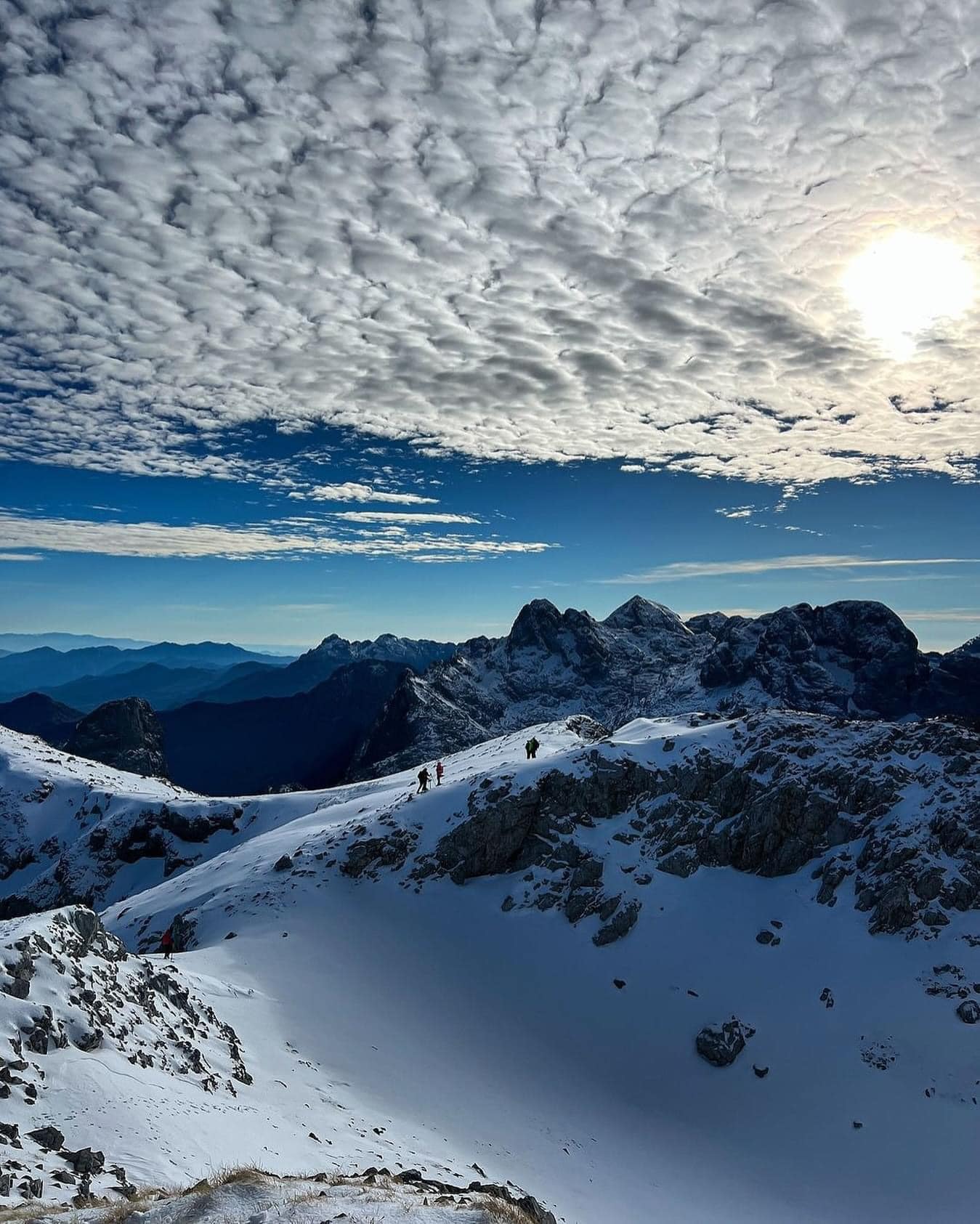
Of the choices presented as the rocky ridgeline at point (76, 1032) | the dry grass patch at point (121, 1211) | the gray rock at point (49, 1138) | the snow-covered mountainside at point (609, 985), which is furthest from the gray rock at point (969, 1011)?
the gray rock at point (49, 1138)

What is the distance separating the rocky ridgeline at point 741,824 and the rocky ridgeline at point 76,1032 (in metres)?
21.6

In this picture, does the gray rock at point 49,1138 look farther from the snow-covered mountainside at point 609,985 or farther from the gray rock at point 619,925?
the gray rock at point 619,925

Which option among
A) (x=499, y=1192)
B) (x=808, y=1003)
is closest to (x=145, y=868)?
(x=808, y=1003)

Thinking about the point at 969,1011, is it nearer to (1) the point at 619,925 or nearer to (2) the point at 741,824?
(2) the point at 741,824

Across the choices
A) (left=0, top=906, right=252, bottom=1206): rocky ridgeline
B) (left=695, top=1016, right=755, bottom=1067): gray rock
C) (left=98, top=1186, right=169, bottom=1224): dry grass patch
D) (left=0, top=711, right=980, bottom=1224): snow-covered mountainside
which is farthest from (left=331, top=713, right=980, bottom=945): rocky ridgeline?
(left=98, top=1186, right=169, bottom=1224): dry grass patch

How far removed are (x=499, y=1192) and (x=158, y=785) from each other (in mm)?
118586

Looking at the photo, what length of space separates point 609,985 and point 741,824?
1396 cm

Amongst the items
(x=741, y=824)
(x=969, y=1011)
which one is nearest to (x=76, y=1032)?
(x=969, y=1011)

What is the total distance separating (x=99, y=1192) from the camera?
465 inches

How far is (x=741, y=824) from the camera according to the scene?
42.6m

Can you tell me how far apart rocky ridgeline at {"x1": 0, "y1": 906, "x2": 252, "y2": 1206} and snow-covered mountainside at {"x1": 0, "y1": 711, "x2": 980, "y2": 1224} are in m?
0.23

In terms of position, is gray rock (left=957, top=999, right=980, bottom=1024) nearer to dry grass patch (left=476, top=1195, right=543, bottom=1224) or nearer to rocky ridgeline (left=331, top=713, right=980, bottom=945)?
rocky ridgeline (left=331, top=713, right=980, bottom=945)

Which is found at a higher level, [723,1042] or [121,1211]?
[121,1211]

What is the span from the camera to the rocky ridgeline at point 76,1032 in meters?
12.3
